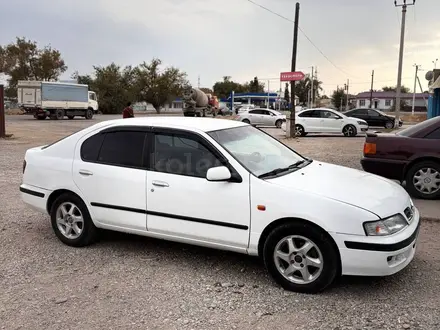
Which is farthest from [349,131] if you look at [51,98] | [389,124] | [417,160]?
[51,98]

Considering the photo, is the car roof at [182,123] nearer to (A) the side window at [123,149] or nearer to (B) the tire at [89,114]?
(A) the side window at [123,149]

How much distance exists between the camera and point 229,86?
116 meters

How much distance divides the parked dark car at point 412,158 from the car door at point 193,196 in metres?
4.33

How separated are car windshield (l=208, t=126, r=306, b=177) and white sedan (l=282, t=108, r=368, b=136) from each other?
1835 cm

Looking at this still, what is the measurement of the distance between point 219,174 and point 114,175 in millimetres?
1315

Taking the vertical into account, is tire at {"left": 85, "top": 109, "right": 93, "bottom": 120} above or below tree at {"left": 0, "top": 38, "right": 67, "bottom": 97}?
below

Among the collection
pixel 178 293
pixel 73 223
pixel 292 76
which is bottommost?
pixel 178 293

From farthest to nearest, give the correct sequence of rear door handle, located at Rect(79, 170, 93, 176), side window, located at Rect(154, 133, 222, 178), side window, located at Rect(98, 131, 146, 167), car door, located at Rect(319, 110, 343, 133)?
car door, located at Rect(319, 110, 343, 133) < rear door handle, located at Rect(79, 170, 93, 176) < side window, located at Rect(98, 131, 146, 167) < side window, located at Rect(154, 133, 222, 178)

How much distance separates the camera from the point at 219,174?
4129mm

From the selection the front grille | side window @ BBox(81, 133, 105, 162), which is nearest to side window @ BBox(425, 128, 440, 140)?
the front grille

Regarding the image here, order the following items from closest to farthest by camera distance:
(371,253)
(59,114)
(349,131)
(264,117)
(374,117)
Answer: (371,253), (349,131), (374,117), (264,117), (59,114)

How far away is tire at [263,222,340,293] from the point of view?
3795 millimetres

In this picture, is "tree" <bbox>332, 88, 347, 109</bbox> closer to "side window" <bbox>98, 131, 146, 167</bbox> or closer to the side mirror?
"side window" <bbox>98, 131, 146, 167</bbox>

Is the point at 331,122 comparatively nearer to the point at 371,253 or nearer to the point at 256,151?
the point at 256,151
